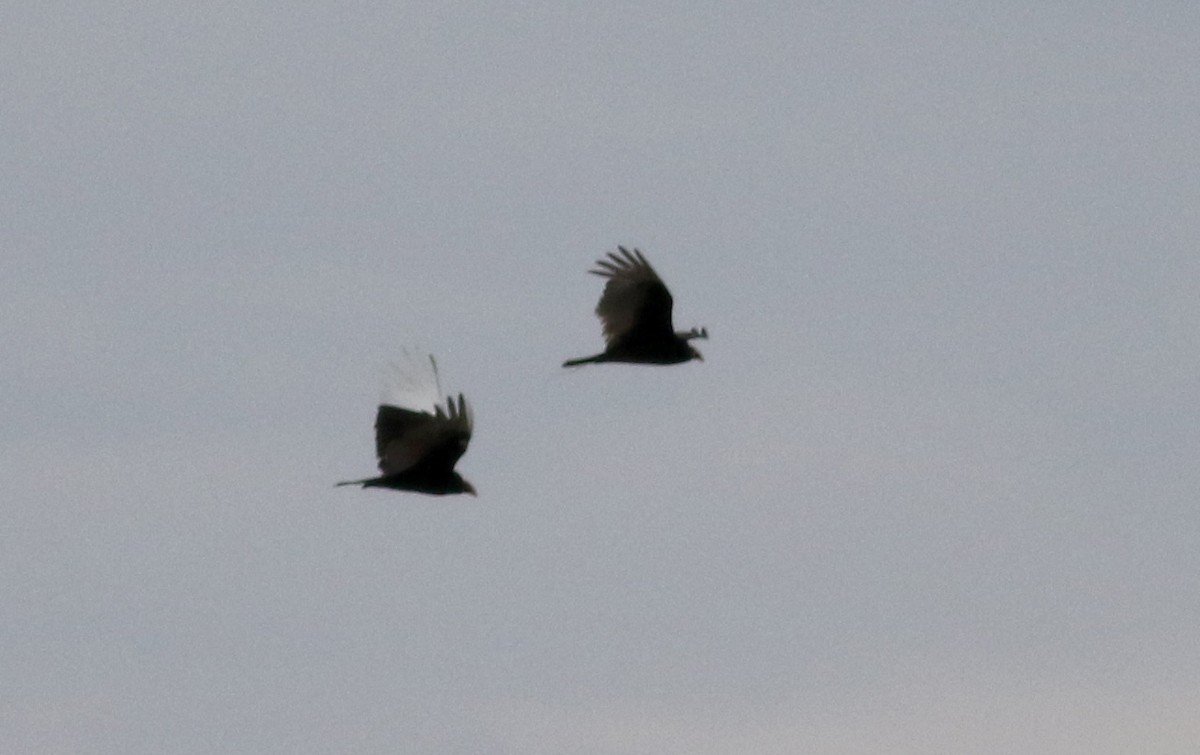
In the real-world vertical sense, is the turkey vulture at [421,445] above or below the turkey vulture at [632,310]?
below

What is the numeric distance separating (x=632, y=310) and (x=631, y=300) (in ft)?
0.53

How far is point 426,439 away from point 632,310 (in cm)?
411

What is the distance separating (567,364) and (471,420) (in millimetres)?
2467

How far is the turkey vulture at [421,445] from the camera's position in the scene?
34938 millimetres

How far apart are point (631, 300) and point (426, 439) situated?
4.14 m

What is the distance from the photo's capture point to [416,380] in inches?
1430

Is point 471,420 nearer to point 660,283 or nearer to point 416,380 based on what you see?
point 416,380

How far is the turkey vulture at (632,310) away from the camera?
121ft

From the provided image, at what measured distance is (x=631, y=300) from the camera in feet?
122

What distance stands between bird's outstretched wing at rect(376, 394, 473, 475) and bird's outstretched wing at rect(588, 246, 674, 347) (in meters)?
3.29

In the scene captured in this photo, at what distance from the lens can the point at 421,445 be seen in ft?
115

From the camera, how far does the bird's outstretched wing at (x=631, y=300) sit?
37.0 metres

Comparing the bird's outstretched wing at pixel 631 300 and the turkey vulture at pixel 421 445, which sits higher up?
the bird's outstretched wing at pixel 631 300

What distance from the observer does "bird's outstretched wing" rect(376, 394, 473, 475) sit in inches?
1377
